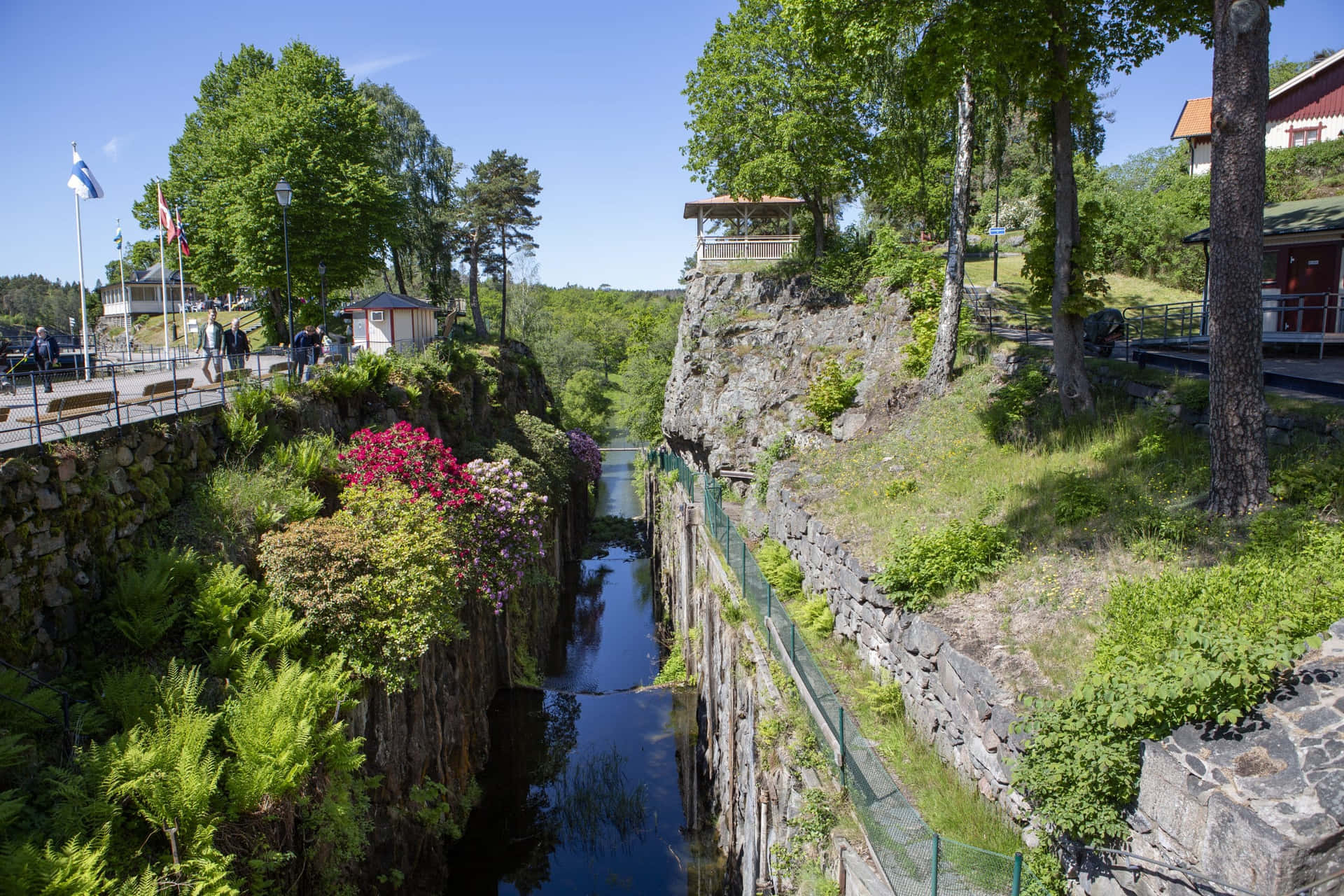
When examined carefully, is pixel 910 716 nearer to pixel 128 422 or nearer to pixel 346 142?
pixel 128 422

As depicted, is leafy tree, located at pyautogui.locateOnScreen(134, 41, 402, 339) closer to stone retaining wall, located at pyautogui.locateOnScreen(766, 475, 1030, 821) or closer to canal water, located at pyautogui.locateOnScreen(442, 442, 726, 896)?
canal water, located at pyautogui.locateOnScreen(442, 442, 726, 896)

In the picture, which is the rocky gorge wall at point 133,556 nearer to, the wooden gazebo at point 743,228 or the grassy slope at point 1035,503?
the grassy slope at point 1035,503

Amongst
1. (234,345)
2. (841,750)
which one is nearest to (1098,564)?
(841,750)

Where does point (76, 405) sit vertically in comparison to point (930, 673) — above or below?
above

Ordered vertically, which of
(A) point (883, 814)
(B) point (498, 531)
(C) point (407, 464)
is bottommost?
(A) point (883, 814)

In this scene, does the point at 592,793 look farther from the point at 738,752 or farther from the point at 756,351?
the point at 756,351

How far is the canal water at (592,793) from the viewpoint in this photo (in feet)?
46.5

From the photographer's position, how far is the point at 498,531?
53.2 ft

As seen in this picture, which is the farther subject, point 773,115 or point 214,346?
point 773,115

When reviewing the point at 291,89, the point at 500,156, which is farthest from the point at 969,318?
the point at 500,156

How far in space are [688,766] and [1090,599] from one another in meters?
10.8

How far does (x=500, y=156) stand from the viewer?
1745 inches

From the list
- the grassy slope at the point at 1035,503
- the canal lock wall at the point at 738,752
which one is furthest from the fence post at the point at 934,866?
the grassy slope at the point at 1035,503

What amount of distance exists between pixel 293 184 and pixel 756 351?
17.5 meters
